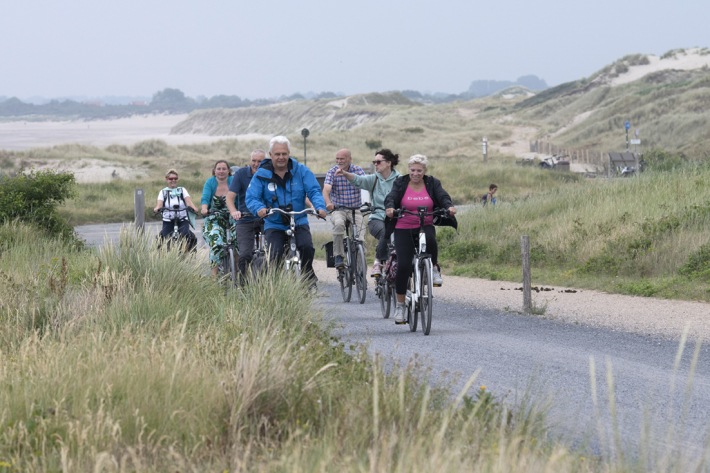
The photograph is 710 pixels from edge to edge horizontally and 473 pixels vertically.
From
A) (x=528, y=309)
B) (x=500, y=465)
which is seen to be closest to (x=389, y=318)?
(x=528, y=309)

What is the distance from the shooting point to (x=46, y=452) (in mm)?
3820

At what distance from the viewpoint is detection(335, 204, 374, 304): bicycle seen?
11.3 meters

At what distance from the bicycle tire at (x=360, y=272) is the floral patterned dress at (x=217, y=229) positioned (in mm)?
1781

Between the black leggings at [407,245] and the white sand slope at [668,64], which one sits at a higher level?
the white sand slope at [668,64]

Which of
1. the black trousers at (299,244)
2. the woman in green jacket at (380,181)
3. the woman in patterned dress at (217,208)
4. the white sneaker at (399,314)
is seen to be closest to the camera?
the black trousers at (299,244)

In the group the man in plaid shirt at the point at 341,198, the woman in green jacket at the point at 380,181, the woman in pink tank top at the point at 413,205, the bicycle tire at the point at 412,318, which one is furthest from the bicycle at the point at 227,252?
the woman in pink tank top at the point at 413,205

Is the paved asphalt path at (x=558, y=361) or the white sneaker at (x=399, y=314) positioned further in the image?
the white sneaker at (x=399, y=314)

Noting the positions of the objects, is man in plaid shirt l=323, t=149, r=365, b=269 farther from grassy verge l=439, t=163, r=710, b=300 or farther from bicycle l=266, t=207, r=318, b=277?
grassy verge l=439, t=163, r=710, b=300

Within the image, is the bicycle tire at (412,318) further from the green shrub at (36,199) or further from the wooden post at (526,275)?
the green shrub at (36,199)

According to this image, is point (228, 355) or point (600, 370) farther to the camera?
point (600, 370)

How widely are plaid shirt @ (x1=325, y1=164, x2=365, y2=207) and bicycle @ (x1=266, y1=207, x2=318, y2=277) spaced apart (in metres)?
2.74

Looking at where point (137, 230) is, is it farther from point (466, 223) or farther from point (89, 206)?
point (89, 206)

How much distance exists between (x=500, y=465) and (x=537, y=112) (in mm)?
115938

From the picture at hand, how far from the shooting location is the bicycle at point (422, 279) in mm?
8391
